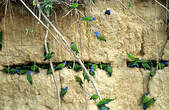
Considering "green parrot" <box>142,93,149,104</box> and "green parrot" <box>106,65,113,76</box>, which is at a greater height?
"green parrot" <box>106,65,113,76</box>

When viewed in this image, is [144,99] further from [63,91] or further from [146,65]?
[63,91]

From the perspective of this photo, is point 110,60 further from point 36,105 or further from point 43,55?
point 36,105

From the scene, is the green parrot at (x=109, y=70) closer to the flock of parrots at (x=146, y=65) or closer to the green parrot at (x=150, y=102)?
the flock of parrots at (x=146, y=65)

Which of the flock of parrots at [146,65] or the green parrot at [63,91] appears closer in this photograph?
the green parrot at [63,91]

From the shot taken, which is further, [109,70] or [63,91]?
[109,70]

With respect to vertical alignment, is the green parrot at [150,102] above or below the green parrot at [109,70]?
below

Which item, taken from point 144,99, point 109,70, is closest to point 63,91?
point 109,70

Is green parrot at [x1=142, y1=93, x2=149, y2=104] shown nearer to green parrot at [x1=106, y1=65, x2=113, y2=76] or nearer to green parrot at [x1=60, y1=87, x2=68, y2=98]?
green parrot at [x1=106, y1=65, x2=113, y2=76]

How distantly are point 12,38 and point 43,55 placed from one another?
41 centimetres

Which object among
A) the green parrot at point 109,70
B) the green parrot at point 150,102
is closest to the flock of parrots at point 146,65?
the green parrot at point 150,102

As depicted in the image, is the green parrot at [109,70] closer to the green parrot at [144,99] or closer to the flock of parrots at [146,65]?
the flock of parrots at [146,65]

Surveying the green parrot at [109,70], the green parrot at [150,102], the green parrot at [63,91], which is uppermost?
the green parrot at [109,70]

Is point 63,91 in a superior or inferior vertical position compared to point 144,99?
superior

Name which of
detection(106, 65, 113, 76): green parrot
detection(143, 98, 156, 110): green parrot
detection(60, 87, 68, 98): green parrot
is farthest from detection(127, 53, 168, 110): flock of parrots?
detection(60, 87, 68, 98): green parrot
